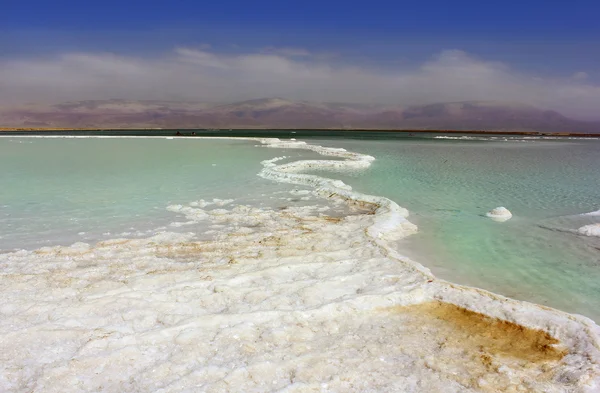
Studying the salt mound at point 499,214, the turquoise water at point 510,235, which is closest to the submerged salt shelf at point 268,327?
the turquoise water at point 510,235

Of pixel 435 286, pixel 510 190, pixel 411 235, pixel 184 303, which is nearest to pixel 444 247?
pixel 411 235

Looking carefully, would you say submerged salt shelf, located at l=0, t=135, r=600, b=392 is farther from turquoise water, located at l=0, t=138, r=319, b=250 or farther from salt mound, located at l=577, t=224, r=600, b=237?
salt mound, located at l=577, t=224, r=600, b=237

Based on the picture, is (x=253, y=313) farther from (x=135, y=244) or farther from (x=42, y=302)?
(x=135, y=244)

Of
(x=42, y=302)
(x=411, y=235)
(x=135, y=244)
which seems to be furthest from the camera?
(x=411, y=235)

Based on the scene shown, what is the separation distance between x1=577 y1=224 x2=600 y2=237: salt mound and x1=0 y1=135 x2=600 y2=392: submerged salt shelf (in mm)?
4710

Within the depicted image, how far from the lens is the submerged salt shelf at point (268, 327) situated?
3.88 meters

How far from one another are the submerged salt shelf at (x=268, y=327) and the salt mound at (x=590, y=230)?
15.5ft

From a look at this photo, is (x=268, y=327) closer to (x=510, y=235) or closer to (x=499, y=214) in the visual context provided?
(x=510, y=235)

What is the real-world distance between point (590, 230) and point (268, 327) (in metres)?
7.91

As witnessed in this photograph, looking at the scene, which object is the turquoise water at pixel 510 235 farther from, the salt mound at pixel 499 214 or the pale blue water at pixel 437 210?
the salt mound at pixel 499 214

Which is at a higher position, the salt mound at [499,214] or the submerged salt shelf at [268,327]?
the salt mound at [499,214]

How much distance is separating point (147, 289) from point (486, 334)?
429 centimetres

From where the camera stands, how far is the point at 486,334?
4805mm

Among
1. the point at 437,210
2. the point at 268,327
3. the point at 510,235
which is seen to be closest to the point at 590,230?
the point at 510,235
